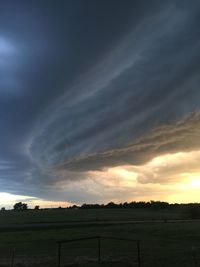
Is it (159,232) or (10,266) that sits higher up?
(159,232)

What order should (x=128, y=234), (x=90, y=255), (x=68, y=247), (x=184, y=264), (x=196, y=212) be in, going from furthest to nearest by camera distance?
1. (x=196, y=212)
2. (x=128, y=234)
3. (x=68, y=247)
4. (x=90, y=255)
5. (x=184, y=264)

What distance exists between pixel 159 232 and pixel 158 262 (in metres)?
39.5

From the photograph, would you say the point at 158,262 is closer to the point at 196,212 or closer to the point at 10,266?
the point at 10,266

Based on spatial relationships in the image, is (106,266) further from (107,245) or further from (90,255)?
(107,245)

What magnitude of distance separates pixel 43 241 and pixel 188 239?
788 inches

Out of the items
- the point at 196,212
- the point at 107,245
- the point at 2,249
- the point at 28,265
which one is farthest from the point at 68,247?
the point at 196,212

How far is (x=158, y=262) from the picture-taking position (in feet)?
114

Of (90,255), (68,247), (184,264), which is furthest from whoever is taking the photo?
(68,247)

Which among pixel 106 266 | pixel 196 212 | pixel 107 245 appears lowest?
pixel 106 266

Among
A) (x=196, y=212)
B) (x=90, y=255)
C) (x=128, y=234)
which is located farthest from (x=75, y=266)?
(x=196, y=212)

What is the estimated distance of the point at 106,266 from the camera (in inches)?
1357

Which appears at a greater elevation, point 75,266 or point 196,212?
point 196,212

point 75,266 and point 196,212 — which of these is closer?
point 75,266

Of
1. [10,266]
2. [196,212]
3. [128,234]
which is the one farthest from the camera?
[196,212]
